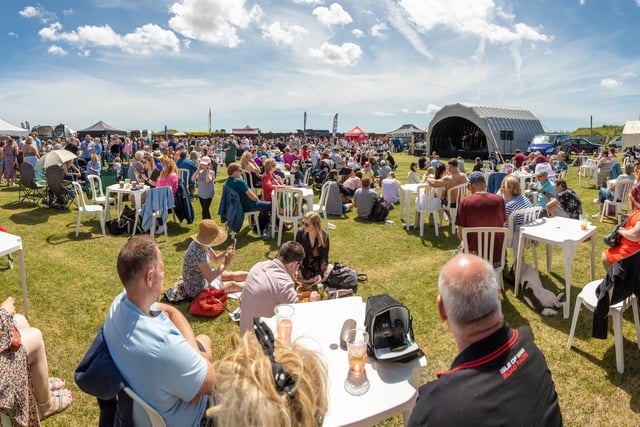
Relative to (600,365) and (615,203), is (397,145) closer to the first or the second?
(615,203)

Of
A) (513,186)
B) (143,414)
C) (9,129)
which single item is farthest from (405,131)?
(143,414)

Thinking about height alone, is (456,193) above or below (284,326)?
above

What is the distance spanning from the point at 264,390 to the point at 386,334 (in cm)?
101

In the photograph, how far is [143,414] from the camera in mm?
1655

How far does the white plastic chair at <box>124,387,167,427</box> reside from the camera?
1.61 m

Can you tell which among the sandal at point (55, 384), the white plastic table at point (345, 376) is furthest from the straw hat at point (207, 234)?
the white plastic table at point (345, 376)

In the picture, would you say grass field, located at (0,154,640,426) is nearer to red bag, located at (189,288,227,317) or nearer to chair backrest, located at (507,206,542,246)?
red bag, located at (189,288,227,317)

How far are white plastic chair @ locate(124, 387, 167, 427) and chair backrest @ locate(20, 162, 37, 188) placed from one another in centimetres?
949

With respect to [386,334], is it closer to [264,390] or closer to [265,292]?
[264,390]

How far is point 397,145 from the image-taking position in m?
34.7

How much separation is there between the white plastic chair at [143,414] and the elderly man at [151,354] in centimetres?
3

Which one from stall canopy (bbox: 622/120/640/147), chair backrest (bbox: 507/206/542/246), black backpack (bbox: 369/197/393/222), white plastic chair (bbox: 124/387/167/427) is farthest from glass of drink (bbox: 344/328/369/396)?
stall canopy (bbox: 622/120/640/147)

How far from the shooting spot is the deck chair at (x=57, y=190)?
330 inches

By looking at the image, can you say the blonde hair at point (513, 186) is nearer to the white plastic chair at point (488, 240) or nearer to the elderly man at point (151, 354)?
the white plastic chair at point (488, 240)
